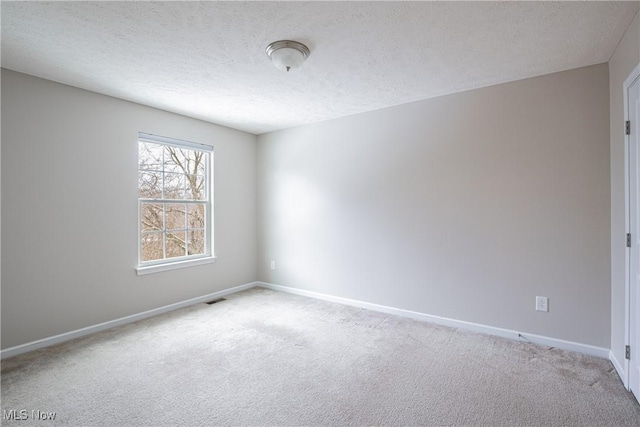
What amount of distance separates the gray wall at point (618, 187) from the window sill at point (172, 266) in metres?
4.10

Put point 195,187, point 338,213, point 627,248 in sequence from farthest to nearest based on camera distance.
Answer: point 195,187 < point 338,213 < point 627,248

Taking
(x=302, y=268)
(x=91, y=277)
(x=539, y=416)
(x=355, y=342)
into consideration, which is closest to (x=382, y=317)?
(x=355, y=342)

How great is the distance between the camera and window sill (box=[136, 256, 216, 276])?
342cm

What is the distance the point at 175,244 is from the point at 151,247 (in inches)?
11.8

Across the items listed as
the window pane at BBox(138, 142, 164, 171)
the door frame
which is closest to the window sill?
the window pane at BBox(138, 142, 164, 171)

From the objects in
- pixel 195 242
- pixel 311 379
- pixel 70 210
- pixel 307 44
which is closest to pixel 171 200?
pixel 195 242

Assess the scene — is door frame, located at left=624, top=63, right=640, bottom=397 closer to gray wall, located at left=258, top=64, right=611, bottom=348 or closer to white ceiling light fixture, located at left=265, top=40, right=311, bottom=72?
gray wall, located at left=258, top=64, right=611, bottom=348

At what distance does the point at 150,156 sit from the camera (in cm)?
358

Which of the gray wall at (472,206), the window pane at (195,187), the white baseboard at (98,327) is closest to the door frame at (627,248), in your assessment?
the gray wall at (472,206)

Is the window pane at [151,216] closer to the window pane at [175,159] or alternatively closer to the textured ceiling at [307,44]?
the window pane at [175,159]

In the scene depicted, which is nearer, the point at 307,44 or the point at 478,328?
the point at 307,44

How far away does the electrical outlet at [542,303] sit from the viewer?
8.81 ft

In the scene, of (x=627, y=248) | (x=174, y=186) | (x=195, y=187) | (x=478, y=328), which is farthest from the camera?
(x=195, y=187)

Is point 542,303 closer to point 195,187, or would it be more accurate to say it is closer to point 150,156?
point 195,187
